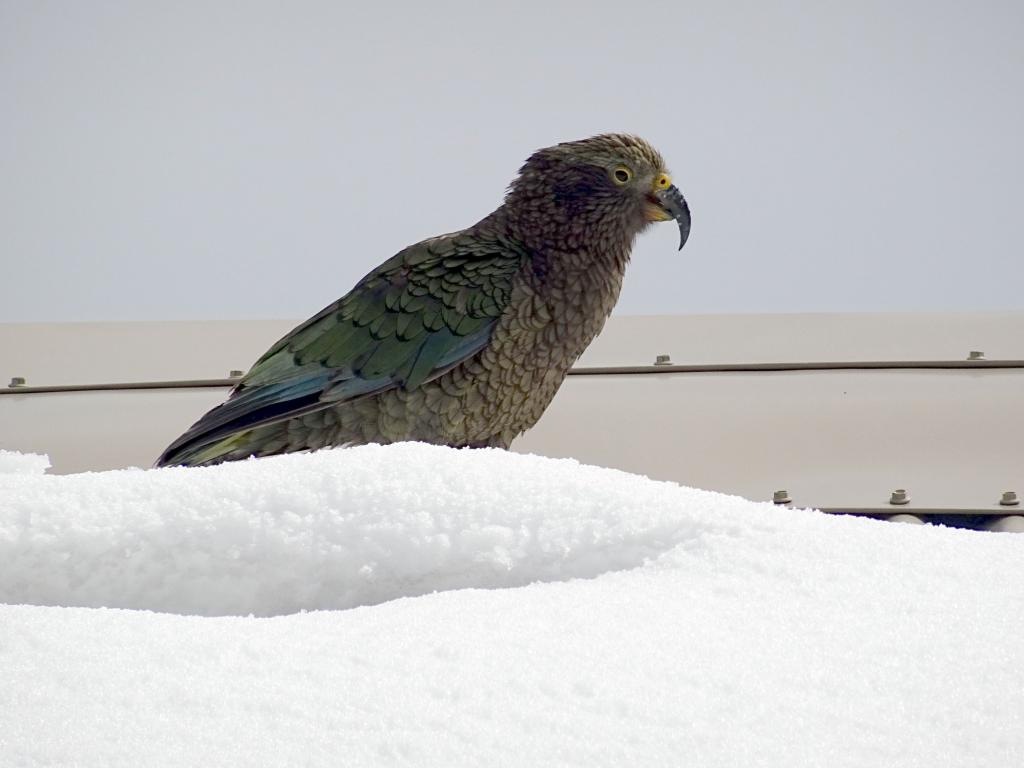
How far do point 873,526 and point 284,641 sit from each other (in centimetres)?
68

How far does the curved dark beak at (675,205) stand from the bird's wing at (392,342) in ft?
1.35

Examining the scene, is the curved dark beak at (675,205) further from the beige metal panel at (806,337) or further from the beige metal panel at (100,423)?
the beige metal panel at (100,423)

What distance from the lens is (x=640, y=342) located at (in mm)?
4219

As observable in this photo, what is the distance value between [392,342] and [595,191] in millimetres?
652

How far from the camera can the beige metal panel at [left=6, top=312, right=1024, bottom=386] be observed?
4.03 m

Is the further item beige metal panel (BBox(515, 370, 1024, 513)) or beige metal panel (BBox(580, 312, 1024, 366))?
beige metal panel (BBox(580, 312, 1024, 366))

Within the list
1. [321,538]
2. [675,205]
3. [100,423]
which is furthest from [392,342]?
[321,538]

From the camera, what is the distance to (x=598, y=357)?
13.3 ft

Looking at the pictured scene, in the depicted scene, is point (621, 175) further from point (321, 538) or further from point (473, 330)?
point (321, 538)

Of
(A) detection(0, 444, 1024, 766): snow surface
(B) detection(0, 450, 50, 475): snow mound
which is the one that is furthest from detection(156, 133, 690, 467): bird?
(A) detection(0, 444, 1024, 766): snow surface

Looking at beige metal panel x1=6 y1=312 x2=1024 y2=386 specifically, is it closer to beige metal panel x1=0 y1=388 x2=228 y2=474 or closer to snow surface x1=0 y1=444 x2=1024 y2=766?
beige metal panel x1=0 y1=388 x2=228 y2=474

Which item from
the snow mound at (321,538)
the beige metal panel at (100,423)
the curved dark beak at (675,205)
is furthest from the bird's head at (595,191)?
the snow mound at (321,538)

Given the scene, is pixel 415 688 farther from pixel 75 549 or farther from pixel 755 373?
pixel 755 373

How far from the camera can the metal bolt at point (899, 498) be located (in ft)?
10.9
